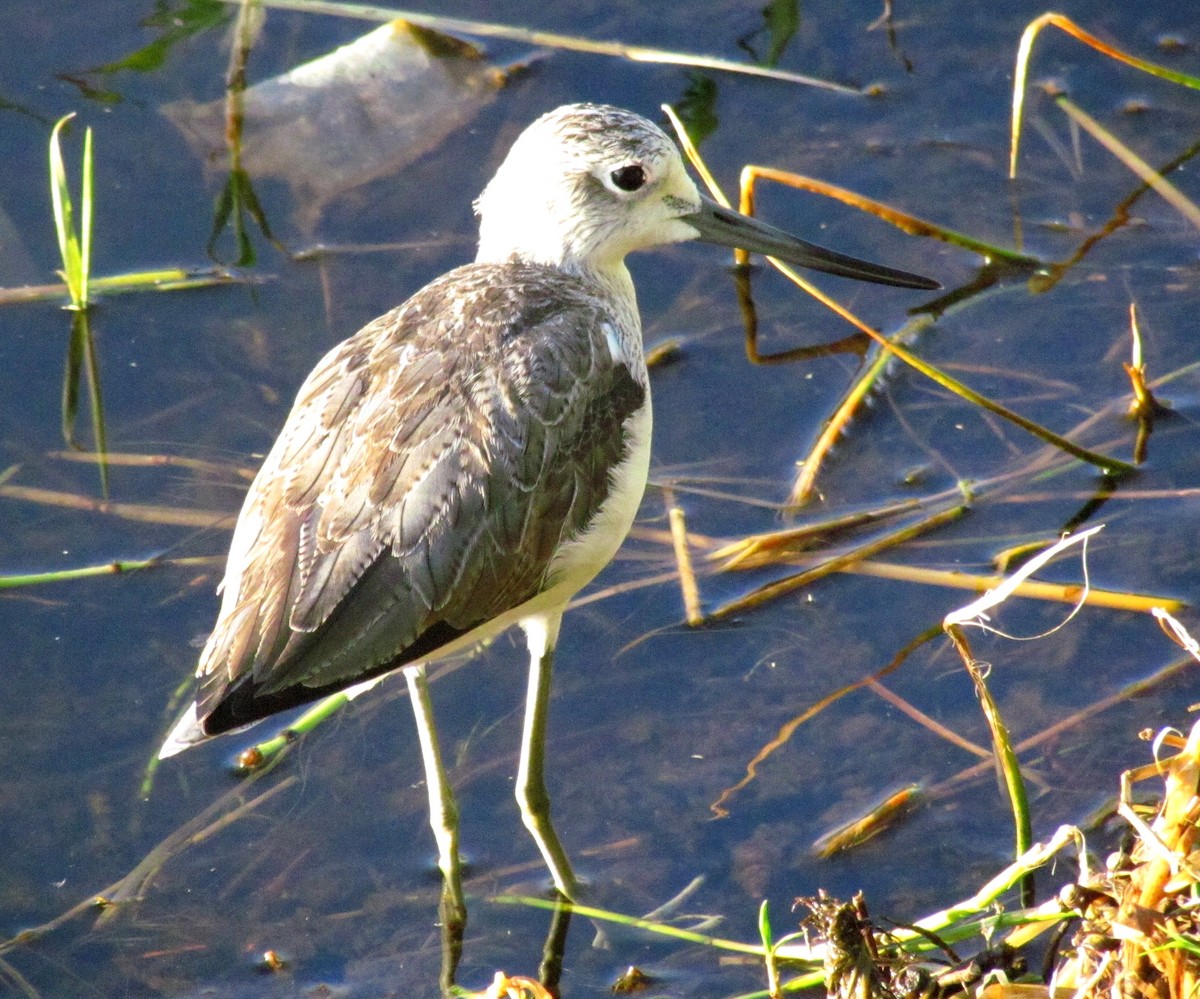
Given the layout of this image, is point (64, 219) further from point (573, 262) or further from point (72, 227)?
point (573, 262)

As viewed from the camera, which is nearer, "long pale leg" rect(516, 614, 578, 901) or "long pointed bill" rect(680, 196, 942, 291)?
"long pale leg" rect(516, 614, 578, 901)

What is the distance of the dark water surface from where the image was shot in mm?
4906

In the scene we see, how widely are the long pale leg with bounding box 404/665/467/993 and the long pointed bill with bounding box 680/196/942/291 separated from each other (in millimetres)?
1752

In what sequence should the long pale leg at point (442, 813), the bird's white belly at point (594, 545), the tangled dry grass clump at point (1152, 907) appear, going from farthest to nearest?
the long pale leg at point (442, 813) → the bird's white belly at point (594, 545) → the tangled dry grass clump at point (1152, 907)

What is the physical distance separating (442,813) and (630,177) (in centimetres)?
200

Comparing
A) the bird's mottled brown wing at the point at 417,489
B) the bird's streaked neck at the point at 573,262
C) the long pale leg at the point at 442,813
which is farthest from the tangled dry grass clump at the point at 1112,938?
the bird's streaked neck at the point at 573,262

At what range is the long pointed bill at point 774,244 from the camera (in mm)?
5531

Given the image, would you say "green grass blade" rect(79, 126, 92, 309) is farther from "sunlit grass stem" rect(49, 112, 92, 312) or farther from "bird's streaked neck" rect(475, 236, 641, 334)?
"bird's streaked neck" rect(475, 236, 641, 334)

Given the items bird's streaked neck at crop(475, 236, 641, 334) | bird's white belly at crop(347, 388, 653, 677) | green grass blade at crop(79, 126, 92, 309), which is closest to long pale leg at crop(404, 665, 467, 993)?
bird's white belly at crop(347, 388, 653, 677)

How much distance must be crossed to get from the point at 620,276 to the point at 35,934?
103 inches

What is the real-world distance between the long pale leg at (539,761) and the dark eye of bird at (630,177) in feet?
4.38

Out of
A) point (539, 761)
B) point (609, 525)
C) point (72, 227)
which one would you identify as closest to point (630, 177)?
point (609, 525)

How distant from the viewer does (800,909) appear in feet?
15.6

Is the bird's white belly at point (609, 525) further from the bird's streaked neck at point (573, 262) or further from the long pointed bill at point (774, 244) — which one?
the long pointed bill at point (774, 244)
